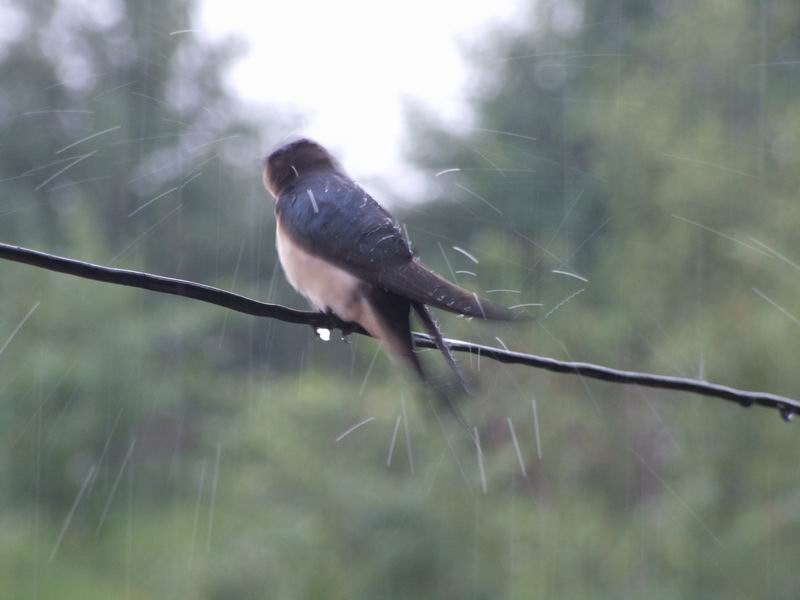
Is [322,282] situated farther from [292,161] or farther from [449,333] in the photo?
[449,333]

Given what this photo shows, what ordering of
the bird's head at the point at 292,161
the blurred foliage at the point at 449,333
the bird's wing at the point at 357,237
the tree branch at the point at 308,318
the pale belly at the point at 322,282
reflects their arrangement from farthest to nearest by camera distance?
the blurred foliage at the point at 449,333 → the bird's head at the point at 292,161 → the pale belly at the point at 322,282 → the bird's wing at the point at 357,237 → the tree branch at the point at 308,318

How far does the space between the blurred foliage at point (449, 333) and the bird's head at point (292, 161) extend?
58 cm

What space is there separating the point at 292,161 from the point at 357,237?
0.43 meters

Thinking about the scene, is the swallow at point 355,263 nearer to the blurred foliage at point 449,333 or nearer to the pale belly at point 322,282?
the pale belly at point 322,282

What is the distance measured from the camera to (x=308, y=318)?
5.02 ft

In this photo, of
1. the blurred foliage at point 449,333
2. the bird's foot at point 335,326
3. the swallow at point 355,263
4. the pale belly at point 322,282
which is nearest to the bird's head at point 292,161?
the swallow at point 355,263

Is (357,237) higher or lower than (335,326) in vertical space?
higher

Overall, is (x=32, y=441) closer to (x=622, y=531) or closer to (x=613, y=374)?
(x=622, y=531)

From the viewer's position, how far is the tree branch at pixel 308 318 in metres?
1.12

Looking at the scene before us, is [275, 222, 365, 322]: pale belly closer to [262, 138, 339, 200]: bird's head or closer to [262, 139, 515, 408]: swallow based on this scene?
[262, 139, 515, 408]: swallow

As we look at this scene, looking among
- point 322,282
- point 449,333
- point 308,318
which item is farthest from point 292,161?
point 449,333

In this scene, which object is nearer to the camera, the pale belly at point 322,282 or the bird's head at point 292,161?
the pale belly at point 322,282

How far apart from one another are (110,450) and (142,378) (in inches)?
50.5

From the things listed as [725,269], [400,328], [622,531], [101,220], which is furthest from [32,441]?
[400,328]
